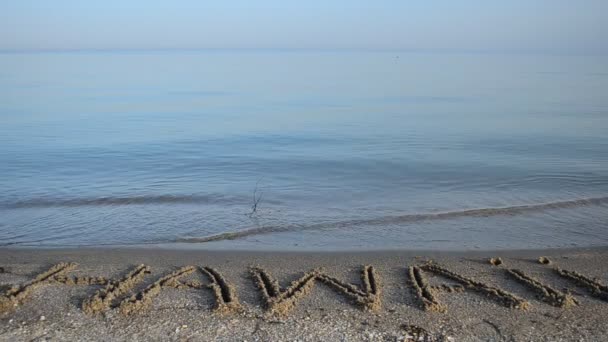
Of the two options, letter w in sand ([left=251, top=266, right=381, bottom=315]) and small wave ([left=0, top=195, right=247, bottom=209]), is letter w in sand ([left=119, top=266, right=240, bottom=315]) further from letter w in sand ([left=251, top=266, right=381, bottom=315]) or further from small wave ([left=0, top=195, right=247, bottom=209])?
small wave ([left=0, top=195, right=247, bottom=209])

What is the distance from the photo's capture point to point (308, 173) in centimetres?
1709

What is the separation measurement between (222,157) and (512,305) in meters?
14.3

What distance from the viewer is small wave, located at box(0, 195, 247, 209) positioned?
13312mm

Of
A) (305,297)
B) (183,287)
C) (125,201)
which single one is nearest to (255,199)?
(125,201)

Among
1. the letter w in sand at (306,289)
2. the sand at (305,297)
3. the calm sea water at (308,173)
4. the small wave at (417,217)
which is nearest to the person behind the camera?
the sand at (305,297)

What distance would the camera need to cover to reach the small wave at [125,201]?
1331 cm

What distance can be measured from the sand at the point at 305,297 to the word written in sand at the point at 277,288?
0.06 feet

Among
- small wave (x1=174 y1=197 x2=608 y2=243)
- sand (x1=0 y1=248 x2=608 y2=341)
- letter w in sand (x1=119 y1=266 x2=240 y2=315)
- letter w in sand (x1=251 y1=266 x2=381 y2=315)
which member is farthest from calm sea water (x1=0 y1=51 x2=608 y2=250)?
letter w in sand (x1=251 y1=266 x2=381 y2=315)

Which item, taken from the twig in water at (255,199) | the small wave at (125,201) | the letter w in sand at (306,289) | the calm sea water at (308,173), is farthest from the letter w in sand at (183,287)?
the small wave at (125,201)

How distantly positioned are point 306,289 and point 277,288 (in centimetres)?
37

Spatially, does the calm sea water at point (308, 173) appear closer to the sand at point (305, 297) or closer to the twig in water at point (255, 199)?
the twig in water at point (255, 199)

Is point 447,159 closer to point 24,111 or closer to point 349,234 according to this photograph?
point 349,234

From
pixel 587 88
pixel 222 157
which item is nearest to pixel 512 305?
pixel 222 157

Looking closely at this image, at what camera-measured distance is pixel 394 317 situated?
6305mm
